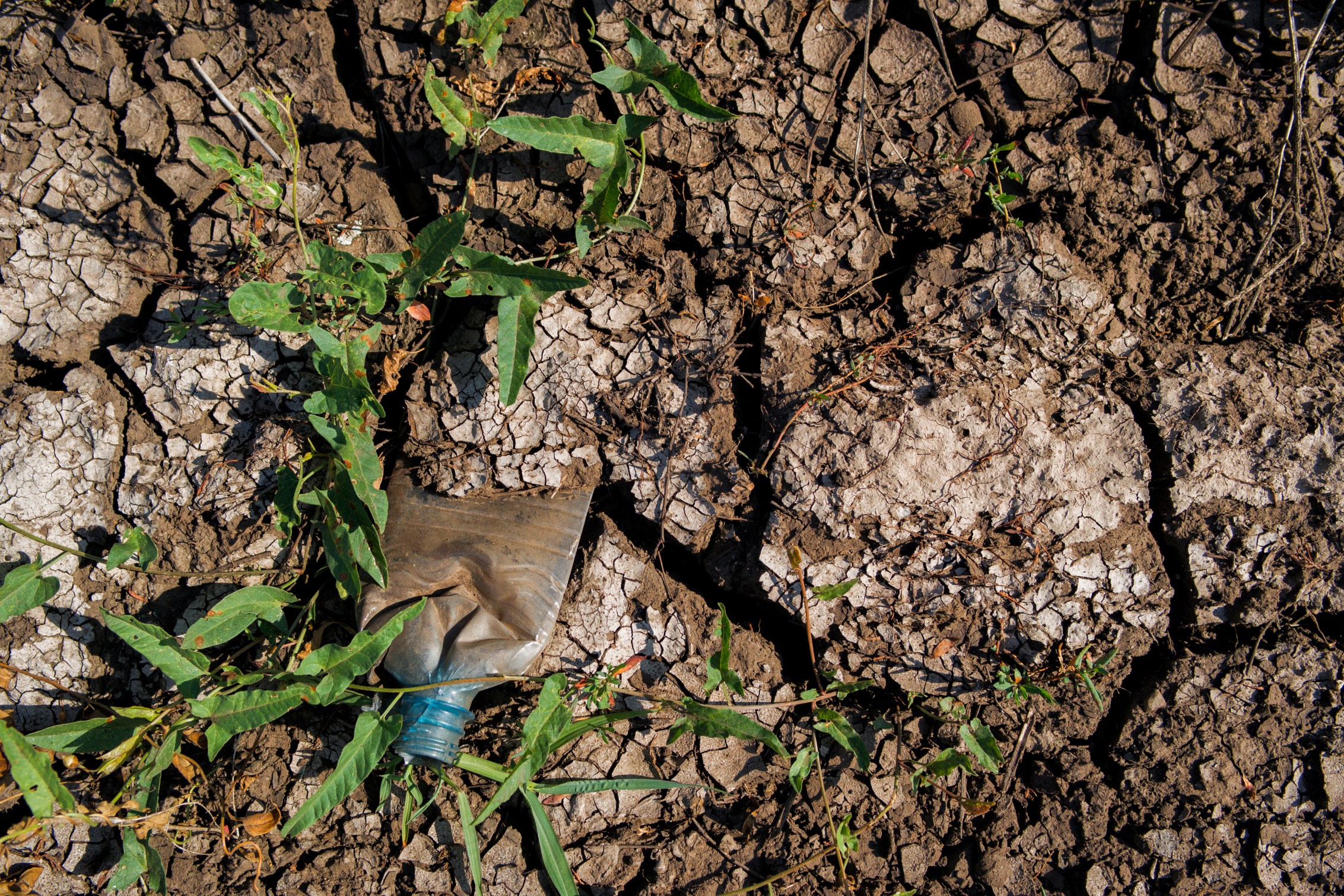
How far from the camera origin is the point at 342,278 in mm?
2025

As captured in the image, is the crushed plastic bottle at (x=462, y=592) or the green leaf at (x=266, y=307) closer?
the green leaf at (x=266, y=307)

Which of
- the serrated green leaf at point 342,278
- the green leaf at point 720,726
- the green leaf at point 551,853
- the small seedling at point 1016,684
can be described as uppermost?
the serrated green leaf at point 342,278

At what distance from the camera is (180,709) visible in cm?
201

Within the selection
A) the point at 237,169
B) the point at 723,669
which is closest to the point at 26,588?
the point at 237,169

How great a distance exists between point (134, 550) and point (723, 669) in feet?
5.07

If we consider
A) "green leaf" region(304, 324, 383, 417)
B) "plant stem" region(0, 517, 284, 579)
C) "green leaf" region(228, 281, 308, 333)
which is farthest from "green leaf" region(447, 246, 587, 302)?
"plant stem" region(0, 517, 284, 579)

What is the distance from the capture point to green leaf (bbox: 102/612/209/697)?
184 cm

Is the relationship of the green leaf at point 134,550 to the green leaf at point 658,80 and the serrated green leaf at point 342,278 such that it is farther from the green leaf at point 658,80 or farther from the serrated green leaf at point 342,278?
the green leaf at point 658,80

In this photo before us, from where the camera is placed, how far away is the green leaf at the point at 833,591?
205 centimetres

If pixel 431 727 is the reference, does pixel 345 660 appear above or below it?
above

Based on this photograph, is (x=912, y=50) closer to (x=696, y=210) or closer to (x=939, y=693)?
(x=696, y=210)

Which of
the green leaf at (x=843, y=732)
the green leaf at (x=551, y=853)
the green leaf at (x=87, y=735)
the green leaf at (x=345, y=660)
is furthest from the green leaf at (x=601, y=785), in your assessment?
the green leaf at (x=87, y=735)

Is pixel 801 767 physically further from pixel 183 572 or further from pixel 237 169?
pixel 237 169

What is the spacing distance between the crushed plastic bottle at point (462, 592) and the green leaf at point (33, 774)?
70 cm
